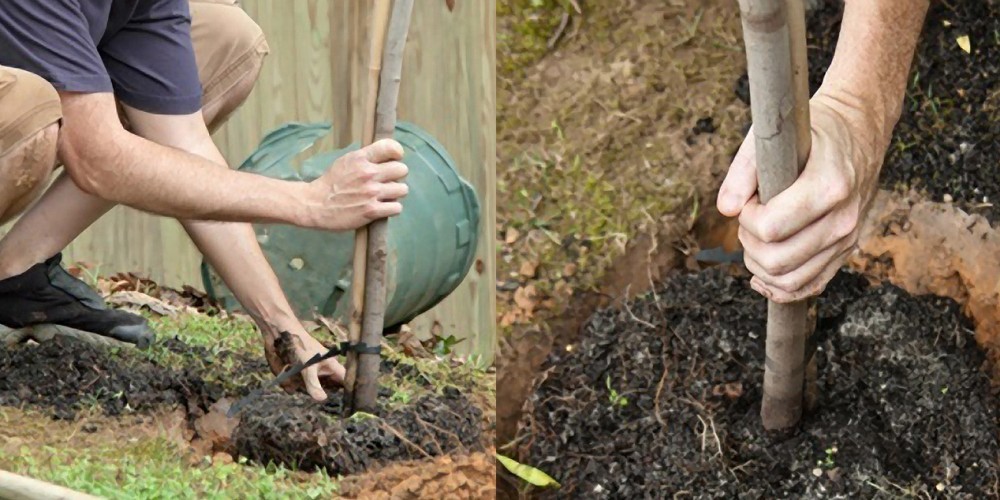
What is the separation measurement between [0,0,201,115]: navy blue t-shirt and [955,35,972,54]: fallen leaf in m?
1.23

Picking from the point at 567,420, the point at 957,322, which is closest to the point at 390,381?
the point at 567,420

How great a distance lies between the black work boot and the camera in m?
2.93

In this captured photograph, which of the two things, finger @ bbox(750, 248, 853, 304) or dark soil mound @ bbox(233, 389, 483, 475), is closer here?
finger @ bbox(750, 248, 853, 304)

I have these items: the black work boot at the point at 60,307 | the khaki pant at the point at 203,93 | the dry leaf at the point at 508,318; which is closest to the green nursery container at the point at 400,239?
the khaki pant at the point at 203,93

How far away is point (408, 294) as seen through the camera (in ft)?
9.69

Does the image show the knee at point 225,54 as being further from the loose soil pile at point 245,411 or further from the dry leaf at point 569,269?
the dry leaf at point 569,269

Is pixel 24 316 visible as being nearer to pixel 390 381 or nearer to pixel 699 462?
pixel 390 381

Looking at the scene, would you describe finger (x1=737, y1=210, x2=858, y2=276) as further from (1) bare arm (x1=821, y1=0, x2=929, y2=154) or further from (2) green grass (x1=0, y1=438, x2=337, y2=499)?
(2) green grass (x1=0, y1=438, x2=337, y2=499)

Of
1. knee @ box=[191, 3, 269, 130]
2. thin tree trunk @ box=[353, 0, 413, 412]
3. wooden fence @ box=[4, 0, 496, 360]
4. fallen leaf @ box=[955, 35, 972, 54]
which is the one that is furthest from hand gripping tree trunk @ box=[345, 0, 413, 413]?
fallen leaf @ box=[955, 35, 972, 54]

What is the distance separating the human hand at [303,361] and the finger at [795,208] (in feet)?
3.57

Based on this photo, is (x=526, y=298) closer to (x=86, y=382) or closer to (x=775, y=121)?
(x=775, y=121)

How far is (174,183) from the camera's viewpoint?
2.43m

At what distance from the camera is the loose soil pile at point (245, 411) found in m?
2.39

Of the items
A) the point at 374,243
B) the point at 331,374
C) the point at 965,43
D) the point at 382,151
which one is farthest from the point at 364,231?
the point at 965,43
